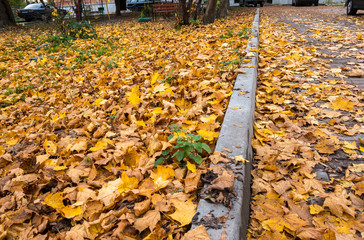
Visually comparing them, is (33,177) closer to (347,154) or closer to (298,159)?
(298,159)

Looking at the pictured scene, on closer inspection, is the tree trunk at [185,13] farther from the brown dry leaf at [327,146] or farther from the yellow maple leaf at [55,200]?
the yellow maple leaf at [55,200]

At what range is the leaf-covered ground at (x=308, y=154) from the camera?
1270mm

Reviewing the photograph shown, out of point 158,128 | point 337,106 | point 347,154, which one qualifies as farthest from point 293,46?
point 158,128

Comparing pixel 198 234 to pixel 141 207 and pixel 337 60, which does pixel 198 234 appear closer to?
pixel 141 207

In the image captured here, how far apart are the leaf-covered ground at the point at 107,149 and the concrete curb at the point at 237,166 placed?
0.10 metres

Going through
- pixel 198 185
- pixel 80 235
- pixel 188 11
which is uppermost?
pixel 188 11

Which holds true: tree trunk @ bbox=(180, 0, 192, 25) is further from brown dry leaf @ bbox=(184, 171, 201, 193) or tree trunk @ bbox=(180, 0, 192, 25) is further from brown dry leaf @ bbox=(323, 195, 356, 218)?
brown dry leaf @ bbox=(323, 195, 356, 218)

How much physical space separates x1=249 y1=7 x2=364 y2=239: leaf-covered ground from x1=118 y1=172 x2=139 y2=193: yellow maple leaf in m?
0.74

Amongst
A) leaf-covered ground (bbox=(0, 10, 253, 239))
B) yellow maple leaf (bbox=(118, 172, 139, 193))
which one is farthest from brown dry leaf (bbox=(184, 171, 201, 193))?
yellow maple leaf (bbox=(118, 172, 139, 193))

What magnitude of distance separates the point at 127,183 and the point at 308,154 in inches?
54.8

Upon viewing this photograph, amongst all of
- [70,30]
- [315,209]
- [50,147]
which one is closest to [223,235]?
[315,209]

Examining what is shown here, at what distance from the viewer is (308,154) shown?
1.79 metres

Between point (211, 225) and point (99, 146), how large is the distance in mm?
1239

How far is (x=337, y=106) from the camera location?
7.92 feet
